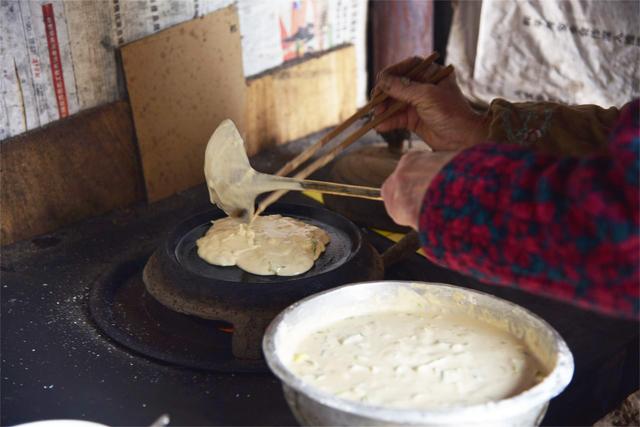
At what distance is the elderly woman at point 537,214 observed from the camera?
1.46 m

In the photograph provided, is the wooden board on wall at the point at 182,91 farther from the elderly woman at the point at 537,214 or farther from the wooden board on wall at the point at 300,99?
the elderly woman at the point at 537,214

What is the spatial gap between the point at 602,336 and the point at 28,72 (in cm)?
255

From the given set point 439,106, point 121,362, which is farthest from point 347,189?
point 121,362

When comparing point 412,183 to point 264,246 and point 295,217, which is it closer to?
point 264,246

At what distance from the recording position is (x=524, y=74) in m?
5.14

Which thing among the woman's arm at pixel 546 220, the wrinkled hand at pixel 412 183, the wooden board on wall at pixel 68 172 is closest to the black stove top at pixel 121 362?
the wooden board on wall at pixel 68 172

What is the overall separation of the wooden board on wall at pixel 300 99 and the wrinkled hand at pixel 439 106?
1.61 m

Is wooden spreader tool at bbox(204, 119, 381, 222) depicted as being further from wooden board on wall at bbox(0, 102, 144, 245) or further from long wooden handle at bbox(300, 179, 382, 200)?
wooden board on wall at bbox(0, 102, 144, 245)

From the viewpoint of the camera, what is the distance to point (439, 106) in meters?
2.91

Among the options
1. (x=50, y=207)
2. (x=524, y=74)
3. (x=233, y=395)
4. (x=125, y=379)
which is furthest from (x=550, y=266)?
(x=524, y=74)

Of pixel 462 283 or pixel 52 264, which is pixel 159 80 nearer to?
pixel 52 264

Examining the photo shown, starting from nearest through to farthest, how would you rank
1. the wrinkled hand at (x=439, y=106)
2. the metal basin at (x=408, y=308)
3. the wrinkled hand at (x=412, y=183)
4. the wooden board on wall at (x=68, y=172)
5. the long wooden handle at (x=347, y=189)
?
1. the metal basin at (x=408, y=308)
2. the wrinkled hand at (x=412, y=183)
3. the long wooden handle at (x=347, y=189)
4. the wrinkled hand at (x=439, y=106)
5. the wooden board on wall at (x=68, y=172)

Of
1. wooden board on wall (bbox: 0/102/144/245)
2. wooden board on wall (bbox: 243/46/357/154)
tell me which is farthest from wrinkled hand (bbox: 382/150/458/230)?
wooden board on wall (bbox: 243/46/357/154)

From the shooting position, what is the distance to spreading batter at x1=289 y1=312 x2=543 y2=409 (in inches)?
72.4
